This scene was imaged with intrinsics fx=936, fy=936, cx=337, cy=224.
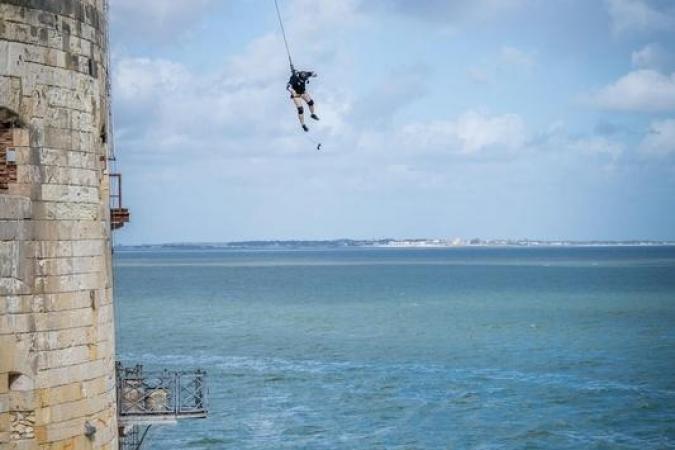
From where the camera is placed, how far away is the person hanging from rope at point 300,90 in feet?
64.5

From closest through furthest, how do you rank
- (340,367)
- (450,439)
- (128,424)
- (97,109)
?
(97,109) → (128,424) → (450,439) → (340,367)

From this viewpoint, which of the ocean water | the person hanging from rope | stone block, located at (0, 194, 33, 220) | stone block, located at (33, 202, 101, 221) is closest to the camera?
stone block, located at (0, 194, 33, 220)

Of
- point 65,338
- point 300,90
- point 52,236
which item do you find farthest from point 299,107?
point 65,338

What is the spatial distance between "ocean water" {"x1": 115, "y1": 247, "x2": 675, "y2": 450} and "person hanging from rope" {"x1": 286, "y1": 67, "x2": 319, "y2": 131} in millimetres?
20667

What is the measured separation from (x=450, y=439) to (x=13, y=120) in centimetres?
2843

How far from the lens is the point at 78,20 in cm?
Answer: 1594

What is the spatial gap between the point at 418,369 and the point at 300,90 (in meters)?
40.0

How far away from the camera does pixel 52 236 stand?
1535cm

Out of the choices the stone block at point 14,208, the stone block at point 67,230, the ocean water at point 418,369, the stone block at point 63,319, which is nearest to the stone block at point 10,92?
the stone block at point 14,208

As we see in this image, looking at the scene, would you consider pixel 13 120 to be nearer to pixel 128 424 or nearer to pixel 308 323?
pixel 128 424

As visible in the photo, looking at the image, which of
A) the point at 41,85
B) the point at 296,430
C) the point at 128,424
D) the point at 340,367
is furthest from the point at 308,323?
the point at 41,85

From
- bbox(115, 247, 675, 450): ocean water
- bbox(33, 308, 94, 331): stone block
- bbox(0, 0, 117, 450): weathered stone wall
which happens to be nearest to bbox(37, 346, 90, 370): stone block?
bbox(0, 0, 117, 450): weathered stone wall

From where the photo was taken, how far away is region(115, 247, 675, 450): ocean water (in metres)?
40.0

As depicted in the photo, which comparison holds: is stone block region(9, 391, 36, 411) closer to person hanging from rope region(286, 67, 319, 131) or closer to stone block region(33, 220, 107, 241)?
stone block region(33, 220, 107, 241)
